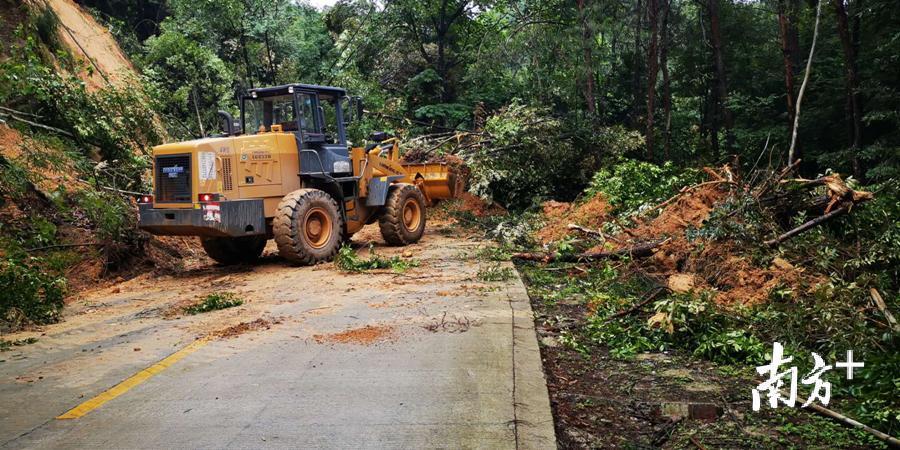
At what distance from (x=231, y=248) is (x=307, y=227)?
169 centimetres

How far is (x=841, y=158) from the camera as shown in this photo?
747 inches

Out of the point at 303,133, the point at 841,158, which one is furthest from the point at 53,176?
the point at 841,158

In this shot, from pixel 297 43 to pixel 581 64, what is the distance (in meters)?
10.9

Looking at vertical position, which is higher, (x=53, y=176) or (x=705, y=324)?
(x=53, y=176)

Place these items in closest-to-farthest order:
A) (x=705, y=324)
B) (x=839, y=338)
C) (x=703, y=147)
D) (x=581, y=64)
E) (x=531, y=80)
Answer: (x=839, y=338), (x=705, y=324), (x=581, y=64), (x=531, y=80), (x=703, y=147)

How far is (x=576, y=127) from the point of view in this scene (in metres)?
19.3

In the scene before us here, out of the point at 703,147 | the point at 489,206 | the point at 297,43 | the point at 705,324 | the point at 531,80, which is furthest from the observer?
the point at 703,147

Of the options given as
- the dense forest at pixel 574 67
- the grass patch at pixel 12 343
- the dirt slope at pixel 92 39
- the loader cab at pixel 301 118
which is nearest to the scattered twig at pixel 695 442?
the grass patch at pixel 12 343

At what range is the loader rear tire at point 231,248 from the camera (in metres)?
12.6

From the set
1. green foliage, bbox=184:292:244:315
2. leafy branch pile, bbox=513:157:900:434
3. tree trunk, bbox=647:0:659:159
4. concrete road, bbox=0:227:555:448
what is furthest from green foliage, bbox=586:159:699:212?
green foliage, bbox=184:292:244:315

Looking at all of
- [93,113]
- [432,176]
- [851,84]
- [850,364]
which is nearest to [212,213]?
[93,113]

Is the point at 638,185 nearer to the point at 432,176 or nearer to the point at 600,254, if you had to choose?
the point at 600,254

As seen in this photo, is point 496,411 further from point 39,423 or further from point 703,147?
point 703,147

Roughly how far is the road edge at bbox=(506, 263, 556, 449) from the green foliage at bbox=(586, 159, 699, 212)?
6.17 m
